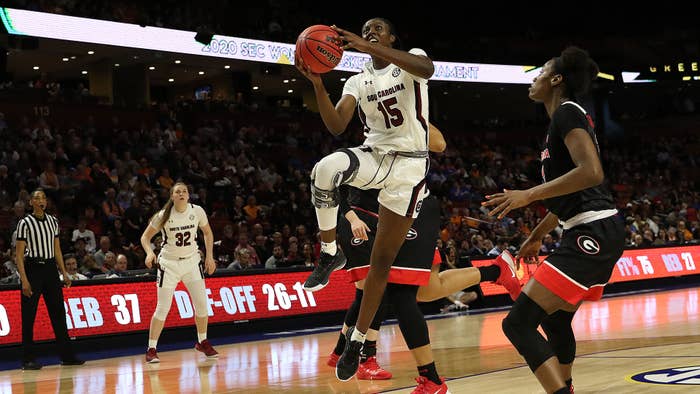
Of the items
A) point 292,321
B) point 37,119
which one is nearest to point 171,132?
point 37,119

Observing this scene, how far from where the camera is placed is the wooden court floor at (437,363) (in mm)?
6505

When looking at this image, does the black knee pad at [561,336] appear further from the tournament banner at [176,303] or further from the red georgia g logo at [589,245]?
the tournament banner at [176,303]

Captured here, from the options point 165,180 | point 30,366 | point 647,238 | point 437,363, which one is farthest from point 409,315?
point 647,238

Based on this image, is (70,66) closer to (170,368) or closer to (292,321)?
(292,321)

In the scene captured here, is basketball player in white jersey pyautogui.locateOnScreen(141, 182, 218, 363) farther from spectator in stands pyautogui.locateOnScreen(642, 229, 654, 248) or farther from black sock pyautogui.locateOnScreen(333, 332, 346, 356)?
spectator in stands pyautogui.locateOnScreen(642, 229, 654, 248)

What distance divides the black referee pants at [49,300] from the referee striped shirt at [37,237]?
0.37ft

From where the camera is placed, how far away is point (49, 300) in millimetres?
9750

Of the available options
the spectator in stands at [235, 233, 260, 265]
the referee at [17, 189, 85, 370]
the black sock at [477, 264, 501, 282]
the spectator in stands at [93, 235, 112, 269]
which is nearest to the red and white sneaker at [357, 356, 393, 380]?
the black sock at [477, 264, 501, 282]

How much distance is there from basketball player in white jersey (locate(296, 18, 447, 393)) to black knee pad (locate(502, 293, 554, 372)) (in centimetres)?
120

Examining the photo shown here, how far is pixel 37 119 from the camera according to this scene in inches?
779

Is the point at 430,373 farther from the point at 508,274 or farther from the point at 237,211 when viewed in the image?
the point at 237,211

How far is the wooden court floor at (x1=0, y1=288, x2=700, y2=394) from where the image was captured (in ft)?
21.3

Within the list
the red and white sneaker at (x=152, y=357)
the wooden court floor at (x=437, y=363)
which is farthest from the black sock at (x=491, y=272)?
the red and white sneaker at (x=152, y=357)

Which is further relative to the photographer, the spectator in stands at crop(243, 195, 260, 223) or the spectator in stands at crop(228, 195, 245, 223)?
the spectator in stands at crop(243, 195, 260, 223)
